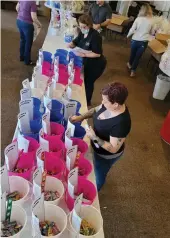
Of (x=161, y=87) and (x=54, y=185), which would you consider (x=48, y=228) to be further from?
(x=161, y=87)

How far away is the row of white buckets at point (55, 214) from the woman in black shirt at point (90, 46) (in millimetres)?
1937

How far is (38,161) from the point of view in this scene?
4.76 ft

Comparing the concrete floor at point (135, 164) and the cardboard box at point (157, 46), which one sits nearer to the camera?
the concrete floor at point (135, 164)

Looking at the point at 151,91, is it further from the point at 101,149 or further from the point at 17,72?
the point at 101,149

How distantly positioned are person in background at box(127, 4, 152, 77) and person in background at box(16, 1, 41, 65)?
173 centimetres

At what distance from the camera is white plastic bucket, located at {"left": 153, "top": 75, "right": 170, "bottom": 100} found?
13.8 ft

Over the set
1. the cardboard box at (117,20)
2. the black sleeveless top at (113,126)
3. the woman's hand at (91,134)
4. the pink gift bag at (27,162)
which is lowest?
the cardboard box at (117,20)

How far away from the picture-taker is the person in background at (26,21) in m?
4.07

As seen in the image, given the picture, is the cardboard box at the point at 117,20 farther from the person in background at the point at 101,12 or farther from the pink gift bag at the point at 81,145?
the pink gift bag at the point at 81,145

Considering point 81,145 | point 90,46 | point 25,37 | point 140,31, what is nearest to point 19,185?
point 81,145

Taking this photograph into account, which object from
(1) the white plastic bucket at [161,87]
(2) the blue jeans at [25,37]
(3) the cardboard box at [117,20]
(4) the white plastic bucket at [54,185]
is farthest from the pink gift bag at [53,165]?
(3) the cardboard box at [117,20]

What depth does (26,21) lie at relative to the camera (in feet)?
13.8

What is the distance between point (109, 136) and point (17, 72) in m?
3.09

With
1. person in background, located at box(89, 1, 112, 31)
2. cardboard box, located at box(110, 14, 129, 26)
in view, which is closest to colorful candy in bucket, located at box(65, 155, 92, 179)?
person in background, located at box(89, 1, 112, 31)
